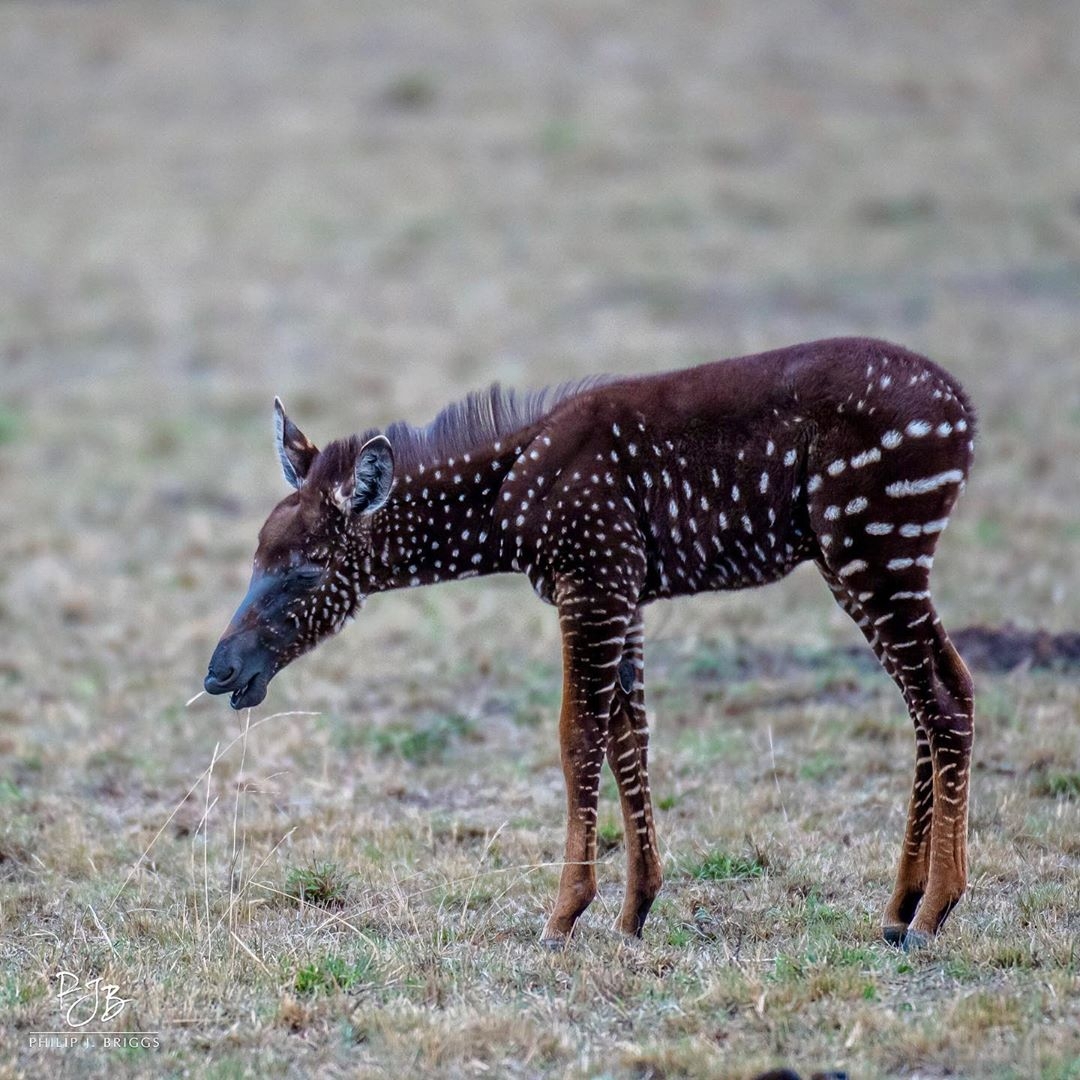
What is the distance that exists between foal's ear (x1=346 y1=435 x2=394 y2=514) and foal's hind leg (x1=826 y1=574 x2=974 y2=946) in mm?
2021

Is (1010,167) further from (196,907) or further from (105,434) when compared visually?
(196,907)

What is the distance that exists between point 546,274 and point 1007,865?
15.9m

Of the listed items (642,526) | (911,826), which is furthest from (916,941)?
(642,526)

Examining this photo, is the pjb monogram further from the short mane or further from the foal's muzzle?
the short mane

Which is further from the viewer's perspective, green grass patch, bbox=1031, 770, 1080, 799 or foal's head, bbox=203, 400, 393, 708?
green grass patch, bbox=1031, 770, 1080, 799

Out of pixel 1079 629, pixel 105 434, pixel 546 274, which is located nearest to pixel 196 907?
pixel 1079 629

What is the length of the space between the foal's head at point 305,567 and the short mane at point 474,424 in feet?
0.86

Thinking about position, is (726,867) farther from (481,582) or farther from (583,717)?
(481,582)

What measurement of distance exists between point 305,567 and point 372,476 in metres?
0.51

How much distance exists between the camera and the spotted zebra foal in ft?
21.9

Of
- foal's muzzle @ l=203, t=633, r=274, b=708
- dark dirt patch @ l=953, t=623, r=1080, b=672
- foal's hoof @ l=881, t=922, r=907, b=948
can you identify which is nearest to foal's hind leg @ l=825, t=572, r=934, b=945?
foal's hoof @ l=881, t=922, r=907, b=948

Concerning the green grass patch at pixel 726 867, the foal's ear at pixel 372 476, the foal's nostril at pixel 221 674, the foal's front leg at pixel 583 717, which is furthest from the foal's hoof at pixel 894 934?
the foal's nostril at pixel 221 674

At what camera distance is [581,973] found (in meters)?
6.25

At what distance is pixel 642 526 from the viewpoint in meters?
7.03
